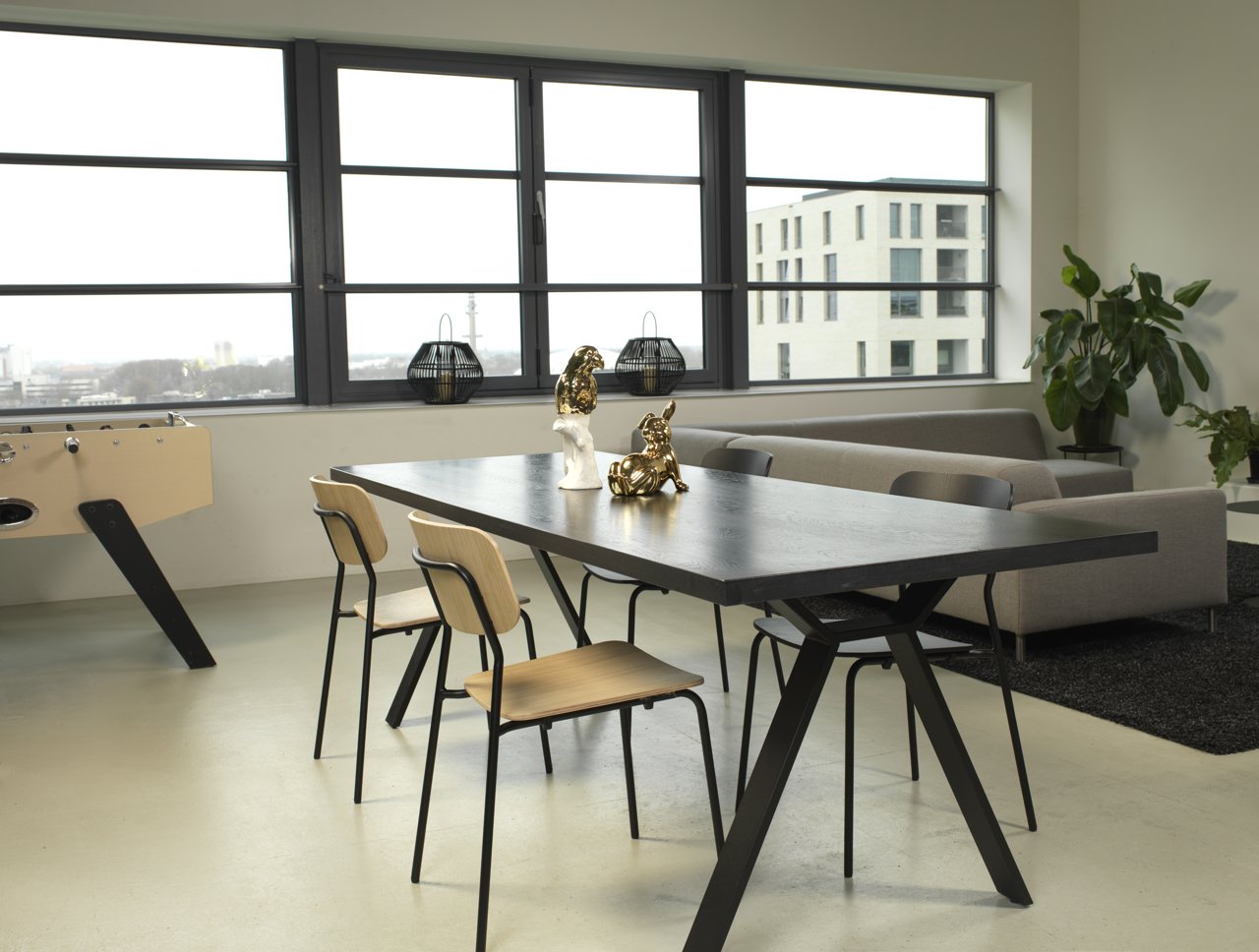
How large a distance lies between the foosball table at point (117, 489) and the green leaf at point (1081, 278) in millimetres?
5257

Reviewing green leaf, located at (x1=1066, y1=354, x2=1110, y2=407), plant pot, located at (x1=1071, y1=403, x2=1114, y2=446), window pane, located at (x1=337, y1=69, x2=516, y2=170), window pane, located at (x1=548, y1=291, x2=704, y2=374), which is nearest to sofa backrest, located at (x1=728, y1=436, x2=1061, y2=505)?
window pane, located at (x1=548, y1=291, x2=704, y2=374)

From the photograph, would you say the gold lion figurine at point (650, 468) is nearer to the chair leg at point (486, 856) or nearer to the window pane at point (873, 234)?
the chair leg at point (486, 856)

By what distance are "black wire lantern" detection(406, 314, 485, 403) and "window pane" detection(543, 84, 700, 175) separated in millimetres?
1226

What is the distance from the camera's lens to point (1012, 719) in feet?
9.04

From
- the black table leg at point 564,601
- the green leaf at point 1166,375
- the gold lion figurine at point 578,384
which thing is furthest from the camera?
the green leaf at point 1166,375

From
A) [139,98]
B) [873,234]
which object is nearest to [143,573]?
[139,98]

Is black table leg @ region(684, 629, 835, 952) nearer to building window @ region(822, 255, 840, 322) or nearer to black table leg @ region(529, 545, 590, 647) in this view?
black table leg @ region(529, 545, 590, 647)

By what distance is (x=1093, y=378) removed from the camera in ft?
23.2

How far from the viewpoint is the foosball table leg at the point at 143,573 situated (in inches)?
168

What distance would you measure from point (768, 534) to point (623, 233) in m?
4.91

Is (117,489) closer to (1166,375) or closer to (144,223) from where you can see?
(144,223)

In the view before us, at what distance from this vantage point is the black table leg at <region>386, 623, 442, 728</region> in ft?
11.4

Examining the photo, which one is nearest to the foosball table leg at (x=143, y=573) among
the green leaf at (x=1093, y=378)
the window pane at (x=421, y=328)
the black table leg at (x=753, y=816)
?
the window pane at (x=421, y=328)

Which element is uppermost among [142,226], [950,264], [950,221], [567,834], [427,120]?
[427,120]
